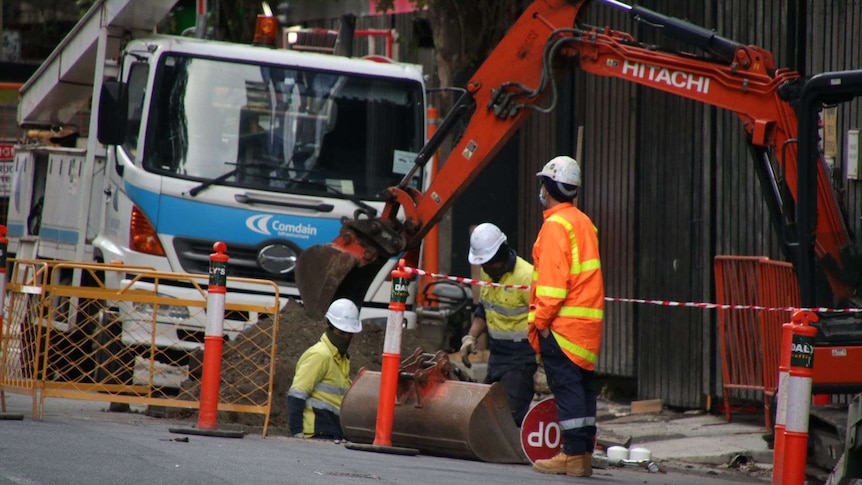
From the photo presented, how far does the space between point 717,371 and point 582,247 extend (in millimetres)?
4594

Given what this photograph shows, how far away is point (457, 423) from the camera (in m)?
8.41

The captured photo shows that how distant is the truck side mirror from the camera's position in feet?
37.0

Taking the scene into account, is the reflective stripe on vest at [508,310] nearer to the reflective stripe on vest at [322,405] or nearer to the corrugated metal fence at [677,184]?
the reflective stripe on vest at [322,405]

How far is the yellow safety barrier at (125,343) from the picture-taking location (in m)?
9.16

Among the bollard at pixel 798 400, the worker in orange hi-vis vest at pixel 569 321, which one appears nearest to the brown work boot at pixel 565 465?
the worker in orange hi-vis vest at pixel 569 321

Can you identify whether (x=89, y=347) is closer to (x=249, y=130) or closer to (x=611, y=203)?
(x=249, y=130)

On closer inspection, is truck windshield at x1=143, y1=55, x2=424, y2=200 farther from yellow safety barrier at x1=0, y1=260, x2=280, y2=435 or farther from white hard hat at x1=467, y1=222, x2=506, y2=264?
white hard hat at x1=467, y1=222, x2=506, y2=264

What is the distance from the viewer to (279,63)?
11.6 meters

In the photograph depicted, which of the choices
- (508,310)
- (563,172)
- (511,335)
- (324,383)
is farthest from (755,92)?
(324,383)

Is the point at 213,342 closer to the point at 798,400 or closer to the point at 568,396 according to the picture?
the point at 568,396

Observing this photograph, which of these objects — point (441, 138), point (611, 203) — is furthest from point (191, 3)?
point (441, 138)

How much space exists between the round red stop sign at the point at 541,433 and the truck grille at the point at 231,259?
369cm

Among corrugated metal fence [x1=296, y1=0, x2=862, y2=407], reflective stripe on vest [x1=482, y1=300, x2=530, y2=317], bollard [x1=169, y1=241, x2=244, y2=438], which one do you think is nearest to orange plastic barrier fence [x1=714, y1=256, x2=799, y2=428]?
corrugated metal fence [x1=296, y1=0, x2=862, y2=407]

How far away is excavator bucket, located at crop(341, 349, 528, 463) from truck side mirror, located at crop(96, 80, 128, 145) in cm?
366
